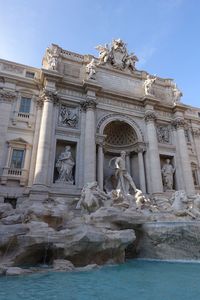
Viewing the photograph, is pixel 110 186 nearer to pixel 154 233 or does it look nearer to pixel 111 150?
pixel 111 150

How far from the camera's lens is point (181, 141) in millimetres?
19391

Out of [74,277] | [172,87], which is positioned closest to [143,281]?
[74,277]

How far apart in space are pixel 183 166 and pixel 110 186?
637 centimetres

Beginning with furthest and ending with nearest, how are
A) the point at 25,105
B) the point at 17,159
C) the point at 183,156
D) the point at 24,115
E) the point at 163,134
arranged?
1. the point at 163,134
2. the point at 183,156
3. the point at 25,105
4. the point at 24,115
5. the point at 17,159

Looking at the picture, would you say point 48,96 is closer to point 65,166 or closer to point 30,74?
point 30,74

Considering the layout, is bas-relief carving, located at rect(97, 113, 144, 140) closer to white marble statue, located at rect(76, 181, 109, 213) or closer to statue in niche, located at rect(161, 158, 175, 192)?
statue in niche, located at rect(161, 158, 175, 192)

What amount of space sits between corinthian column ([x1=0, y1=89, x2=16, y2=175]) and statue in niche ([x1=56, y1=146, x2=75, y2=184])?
3526 millimetres

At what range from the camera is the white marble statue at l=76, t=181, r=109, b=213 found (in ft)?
36.1

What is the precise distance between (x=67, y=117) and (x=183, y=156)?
33.0 feet

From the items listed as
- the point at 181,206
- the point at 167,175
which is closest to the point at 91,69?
the point at 167,175

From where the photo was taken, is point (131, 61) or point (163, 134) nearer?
point (163, 134)

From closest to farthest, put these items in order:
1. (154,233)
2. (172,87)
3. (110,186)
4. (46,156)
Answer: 1. (154,233)
2. (46,156)
3. (110,186)
4. (172,87)

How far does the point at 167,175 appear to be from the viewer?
712 inches

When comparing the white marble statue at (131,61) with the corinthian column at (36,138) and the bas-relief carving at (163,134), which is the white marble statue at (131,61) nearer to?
the bas-relief carving at (163,134)
